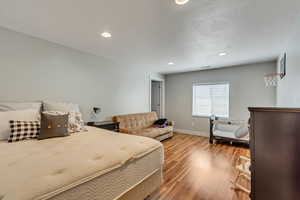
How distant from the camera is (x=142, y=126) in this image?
4312 mm

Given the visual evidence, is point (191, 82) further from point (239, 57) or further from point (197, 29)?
point (197, 29)

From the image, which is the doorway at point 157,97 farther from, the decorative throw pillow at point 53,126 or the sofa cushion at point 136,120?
the decorative throw pillow at point 53,126

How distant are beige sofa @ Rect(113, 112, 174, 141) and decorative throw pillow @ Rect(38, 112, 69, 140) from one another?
63.7 inches

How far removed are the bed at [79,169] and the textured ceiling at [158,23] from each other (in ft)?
5.36

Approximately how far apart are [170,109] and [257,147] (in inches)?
187

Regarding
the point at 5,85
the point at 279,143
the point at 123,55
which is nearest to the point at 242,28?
the point at 279,143

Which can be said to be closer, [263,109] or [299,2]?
[263,109]

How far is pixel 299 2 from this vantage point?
4.98 feet

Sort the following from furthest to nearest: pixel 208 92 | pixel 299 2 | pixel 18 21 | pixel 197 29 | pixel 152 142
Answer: pixel 208 92
pixel 197 29
pixel 18 21
pixel 152 142
pixel 299 2

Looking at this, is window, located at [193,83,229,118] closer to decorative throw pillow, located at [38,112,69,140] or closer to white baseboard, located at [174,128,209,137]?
white baseboard, located at [174,128,209,137]

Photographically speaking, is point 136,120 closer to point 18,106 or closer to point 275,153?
point 18,106

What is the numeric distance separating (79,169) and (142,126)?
329 centimetres

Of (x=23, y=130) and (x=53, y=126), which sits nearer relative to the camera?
(x=23, y=130)

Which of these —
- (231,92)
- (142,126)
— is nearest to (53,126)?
(142,126)
